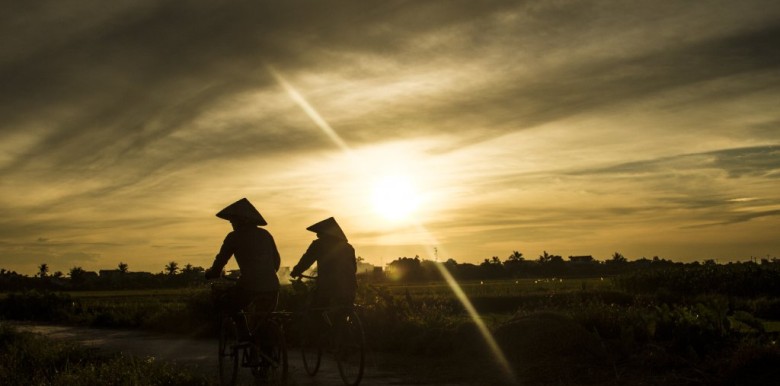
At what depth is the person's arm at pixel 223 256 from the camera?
11.7 meters

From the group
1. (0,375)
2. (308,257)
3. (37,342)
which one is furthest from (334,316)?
(37,342)

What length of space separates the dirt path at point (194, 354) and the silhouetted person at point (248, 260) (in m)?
1.31

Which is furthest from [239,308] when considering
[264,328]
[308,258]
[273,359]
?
[308,258]

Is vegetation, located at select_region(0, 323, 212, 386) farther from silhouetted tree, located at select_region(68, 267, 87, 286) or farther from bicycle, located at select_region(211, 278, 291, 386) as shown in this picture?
silhouetted tree, located at select_region(68, 267, 87, 286)

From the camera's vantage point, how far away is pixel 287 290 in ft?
81.1

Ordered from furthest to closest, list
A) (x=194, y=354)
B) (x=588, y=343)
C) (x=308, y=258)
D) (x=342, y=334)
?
(x=194, y=354) → (x=588, y=343) → (x=308, y=258) → (x=342, y=334)

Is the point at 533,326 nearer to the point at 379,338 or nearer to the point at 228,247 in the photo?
the point at 379,338

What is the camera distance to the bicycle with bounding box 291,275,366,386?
11.9m

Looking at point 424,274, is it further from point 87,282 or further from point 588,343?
point 588,343

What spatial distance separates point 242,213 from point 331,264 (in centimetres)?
183

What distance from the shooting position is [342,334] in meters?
12.2

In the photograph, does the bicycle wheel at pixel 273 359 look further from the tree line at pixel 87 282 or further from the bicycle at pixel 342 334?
the tree line at pixel 87 282

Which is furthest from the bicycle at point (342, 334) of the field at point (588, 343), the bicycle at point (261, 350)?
the bicycle at point (261, 350)

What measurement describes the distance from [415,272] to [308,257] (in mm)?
134853
